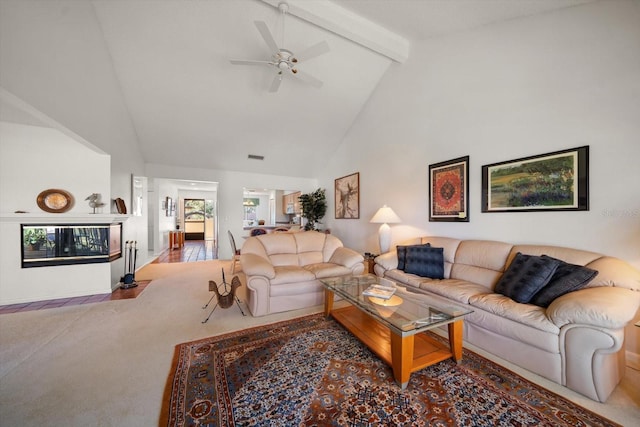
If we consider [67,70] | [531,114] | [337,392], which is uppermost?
[67,70]

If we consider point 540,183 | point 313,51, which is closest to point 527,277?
point 540,183

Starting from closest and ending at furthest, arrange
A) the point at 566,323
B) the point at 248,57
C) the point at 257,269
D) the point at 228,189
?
1. the point at 566,323
2. the point at 257,269
3. the point at 248,57
4. the point at 228,189

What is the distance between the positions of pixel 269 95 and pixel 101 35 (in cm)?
227

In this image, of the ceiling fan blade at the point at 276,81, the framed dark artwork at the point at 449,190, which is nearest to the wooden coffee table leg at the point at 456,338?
the framed dark artwork at the point at 449,190

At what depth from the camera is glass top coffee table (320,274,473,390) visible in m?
1.57

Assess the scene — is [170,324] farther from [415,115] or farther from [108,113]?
[415,115]

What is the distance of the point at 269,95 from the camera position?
418 cm

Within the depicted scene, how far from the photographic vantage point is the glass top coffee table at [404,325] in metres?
1.57

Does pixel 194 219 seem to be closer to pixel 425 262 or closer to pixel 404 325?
pixel 425 262

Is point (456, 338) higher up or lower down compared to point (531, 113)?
lower down

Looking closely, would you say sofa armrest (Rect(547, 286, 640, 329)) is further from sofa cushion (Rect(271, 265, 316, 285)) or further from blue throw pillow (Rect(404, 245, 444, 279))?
sofa cushion (Rect(271, 265, 316, 285))

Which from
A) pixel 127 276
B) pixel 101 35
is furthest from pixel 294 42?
pixel 127 276

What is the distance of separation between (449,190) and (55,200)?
5.60 m

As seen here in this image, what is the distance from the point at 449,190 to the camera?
10.7 ft
